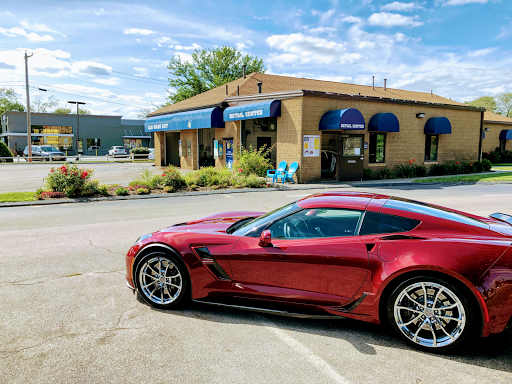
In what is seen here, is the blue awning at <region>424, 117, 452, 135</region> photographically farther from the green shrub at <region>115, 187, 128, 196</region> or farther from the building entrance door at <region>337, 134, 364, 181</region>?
the green shrub at <region>115, 187, 128, 196</region>

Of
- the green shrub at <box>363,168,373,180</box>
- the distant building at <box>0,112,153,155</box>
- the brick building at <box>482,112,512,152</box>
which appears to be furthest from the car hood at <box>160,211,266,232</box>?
the distant building at <box>0,112,153,155</box>

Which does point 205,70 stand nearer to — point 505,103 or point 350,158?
point 350,158

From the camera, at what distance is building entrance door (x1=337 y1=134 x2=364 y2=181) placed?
20.4 meters

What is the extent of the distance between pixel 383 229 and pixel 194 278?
1.99 meters

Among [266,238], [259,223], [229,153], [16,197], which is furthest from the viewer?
[229,153]

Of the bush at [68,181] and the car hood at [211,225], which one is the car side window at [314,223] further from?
the bush at [68,181]

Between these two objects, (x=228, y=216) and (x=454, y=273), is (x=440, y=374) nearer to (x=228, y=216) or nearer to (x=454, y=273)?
(x=454, y=273)

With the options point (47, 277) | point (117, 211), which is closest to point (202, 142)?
point (117, 211)

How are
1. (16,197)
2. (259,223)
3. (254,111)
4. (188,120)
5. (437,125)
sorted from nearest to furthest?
(259,223)
(16,197)
(254,111)
(437,125)
(188,120)

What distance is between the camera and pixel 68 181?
13.5 metres

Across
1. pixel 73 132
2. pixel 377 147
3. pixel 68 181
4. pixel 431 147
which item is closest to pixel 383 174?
pixel 377 147

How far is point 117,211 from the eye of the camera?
35.7 feet

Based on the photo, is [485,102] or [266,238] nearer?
[266,238]

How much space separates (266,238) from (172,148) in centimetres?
3049
